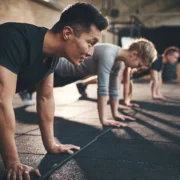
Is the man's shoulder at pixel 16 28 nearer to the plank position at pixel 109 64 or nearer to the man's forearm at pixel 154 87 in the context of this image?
the plank position at pixel 109 64

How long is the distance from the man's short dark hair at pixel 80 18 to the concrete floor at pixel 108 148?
73 centimetres

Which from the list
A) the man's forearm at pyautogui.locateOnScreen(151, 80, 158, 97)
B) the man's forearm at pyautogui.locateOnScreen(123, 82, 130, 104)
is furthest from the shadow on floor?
the man's forearm at pyautogui.locateOnScreen(151, 80, 158, 97)

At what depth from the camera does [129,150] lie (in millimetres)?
1859

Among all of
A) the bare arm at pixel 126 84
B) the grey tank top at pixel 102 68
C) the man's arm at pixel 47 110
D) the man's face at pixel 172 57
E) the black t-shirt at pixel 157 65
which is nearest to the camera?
the man's arm at pixel 47 110

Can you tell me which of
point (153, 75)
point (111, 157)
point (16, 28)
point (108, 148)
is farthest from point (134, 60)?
point (153, 75)

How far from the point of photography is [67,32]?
1.44 meters

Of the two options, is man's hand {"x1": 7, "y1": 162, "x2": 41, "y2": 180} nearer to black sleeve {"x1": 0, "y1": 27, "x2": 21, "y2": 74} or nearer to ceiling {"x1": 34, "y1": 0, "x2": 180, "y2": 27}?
black sleeve {"x1": 0, "y1": 27, "x2": 21, "y2": 74}

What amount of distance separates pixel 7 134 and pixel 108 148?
2.75 ft

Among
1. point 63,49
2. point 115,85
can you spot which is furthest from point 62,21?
point 115,85

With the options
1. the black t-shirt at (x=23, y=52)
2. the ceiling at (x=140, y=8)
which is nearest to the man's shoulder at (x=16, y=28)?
the black t-shirt at (x=23, y=52)

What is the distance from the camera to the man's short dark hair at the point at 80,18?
1433mm

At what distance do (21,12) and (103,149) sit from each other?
3.37 metres

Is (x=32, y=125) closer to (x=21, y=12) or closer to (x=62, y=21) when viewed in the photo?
(x=62, y=21)

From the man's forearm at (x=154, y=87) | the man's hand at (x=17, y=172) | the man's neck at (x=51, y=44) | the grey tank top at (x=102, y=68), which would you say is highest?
the man's neck at (x=51, y=44)
